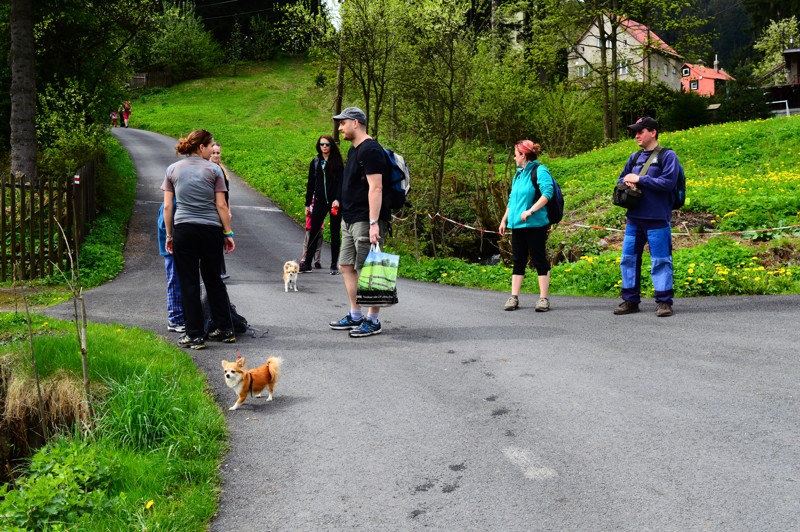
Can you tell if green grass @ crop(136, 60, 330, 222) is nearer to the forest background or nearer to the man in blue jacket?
the forest background

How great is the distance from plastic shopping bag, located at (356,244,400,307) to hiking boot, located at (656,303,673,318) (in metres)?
3.12

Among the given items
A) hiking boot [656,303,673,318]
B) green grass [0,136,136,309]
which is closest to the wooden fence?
green grass [0,136,136,309]

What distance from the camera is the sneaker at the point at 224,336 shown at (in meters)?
7.98

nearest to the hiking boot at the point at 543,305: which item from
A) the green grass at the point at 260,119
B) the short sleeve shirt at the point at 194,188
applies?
the short sleeve shirt at the point at 194,188

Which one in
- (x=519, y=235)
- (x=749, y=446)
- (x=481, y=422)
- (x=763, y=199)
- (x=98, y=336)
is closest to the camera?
(x=749, y=446)

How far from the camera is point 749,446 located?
4695 mm

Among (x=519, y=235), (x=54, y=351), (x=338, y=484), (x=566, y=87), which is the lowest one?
(x=338, y=484)

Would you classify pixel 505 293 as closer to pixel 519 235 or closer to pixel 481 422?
pixel 519 235

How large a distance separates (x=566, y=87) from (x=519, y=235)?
32595 millimetres

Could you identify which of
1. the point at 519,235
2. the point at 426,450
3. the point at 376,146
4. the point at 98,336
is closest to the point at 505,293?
the point at 519,235

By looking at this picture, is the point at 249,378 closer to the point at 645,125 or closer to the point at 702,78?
the point at 645,125

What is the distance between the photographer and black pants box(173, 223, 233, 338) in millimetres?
Result: 7465

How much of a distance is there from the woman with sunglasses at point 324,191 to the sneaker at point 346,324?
474 centimetres

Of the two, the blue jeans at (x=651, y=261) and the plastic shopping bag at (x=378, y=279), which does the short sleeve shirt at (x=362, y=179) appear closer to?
the plastic shopping bag at (x=378, y=279)
